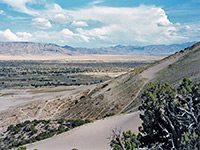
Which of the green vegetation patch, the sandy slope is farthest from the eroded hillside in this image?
the sandy slope

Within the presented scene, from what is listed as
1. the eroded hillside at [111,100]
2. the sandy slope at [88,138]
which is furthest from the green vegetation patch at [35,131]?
the eroded hillside at [111,100]

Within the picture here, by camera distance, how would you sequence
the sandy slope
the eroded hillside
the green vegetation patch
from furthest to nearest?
the eroded hillside
the green vegetation patch
the sandy slope

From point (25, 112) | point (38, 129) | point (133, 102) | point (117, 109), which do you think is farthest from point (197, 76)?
point (25, 112)

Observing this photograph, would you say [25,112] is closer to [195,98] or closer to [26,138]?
[26,138]

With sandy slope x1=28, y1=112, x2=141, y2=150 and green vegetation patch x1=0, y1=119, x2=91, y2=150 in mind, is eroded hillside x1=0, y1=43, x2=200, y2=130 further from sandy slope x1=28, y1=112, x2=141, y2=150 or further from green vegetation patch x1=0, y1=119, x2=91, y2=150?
sandy slope x1=28, y1=112, x2=141, y2=150

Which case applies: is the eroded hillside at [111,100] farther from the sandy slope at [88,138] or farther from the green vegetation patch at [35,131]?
the sandy slope at [88,138]

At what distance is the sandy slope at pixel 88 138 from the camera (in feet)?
67.6

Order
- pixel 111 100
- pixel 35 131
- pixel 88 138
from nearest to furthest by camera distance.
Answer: pixel 88 138
pixel 35 131
pixel 111 100

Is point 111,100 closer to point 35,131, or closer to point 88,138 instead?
point 35,131

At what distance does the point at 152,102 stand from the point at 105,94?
32.0 metres

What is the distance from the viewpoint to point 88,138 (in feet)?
72.4

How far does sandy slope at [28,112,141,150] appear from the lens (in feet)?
67.6

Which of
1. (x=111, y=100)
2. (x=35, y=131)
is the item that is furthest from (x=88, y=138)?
(x=111, y=100)

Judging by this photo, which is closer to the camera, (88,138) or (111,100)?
(88,138)
